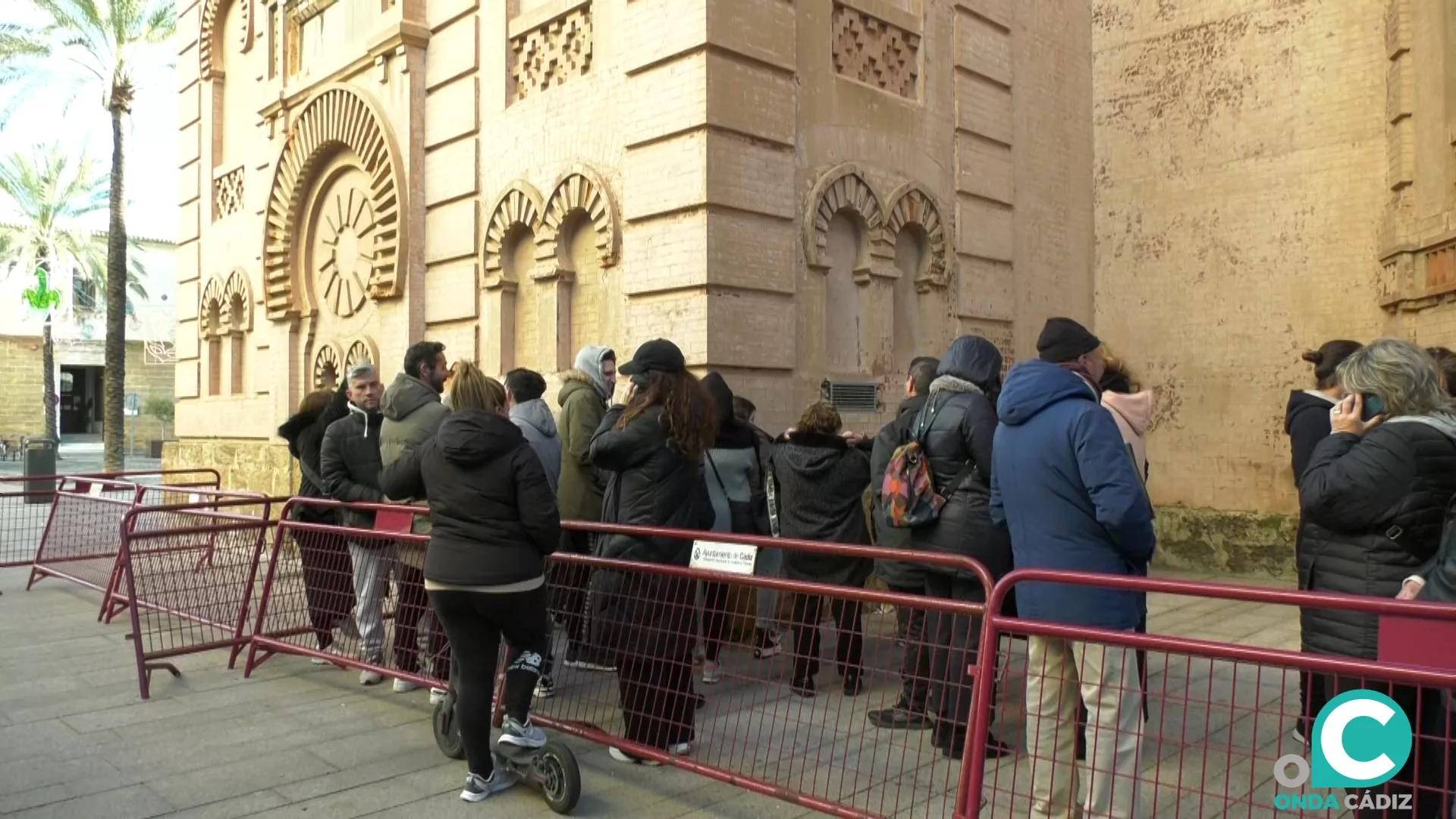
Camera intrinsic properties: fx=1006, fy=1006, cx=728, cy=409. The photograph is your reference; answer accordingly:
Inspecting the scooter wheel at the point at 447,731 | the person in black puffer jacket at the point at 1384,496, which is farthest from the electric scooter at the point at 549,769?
the person in black puffer jacket at the point at 1384,496

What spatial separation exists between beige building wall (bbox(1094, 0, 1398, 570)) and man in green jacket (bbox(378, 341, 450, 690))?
8.32 metres

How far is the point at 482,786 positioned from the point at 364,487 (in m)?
2.72

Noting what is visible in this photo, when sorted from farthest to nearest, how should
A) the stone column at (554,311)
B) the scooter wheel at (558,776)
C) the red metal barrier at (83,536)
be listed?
the red metal barrier at (83,536) < the stone column at (554,311) < the scooter wheel at (558,776)

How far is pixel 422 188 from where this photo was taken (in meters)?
10.6

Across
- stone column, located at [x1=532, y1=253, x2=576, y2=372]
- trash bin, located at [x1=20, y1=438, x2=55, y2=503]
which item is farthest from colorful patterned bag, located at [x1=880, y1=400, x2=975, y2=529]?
trash bin, located at [x1=20, y1=438, x2=55, y2=503]

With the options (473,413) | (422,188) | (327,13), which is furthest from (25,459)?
(473,413)

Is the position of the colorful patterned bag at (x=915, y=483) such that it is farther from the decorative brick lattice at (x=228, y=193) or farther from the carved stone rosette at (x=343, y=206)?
the decorative brick lattice at (x=228, y=193)

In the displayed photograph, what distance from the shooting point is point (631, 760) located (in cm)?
486

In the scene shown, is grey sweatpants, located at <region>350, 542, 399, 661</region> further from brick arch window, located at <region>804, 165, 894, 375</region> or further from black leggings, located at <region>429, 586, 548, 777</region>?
brick arch window, located at <region>804, 165, 894, 375</region>

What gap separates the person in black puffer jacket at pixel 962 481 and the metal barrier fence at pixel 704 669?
7 cm

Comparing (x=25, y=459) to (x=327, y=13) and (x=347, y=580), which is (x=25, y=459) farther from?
(x=347, y=580)

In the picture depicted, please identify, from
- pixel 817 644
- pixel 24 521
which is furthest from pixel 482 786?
pixel 24 521

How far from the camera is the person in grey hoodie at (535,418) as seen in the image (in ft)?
21.9

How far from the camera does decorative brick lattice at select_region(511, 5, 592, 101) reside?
28.9 feet
